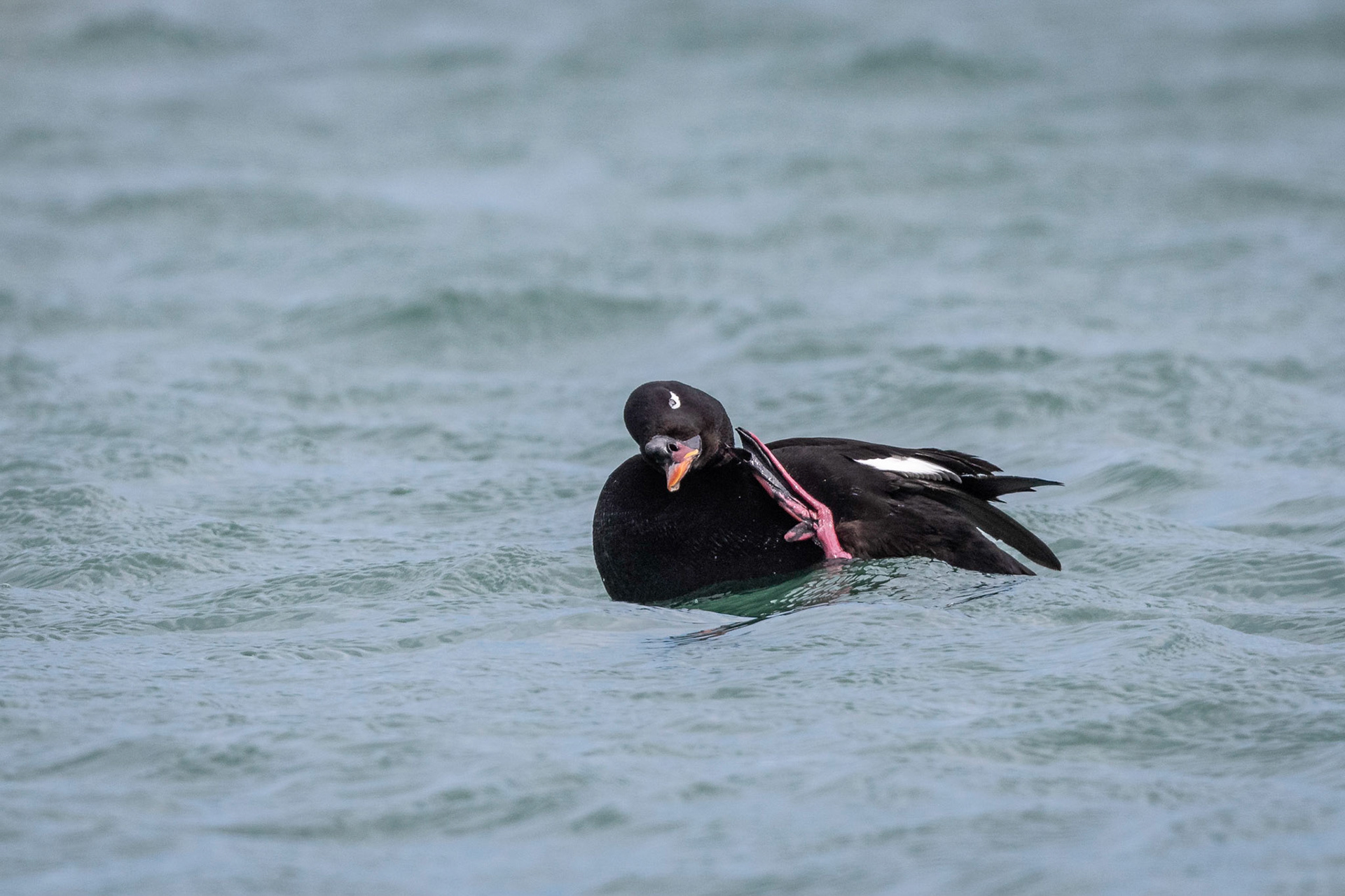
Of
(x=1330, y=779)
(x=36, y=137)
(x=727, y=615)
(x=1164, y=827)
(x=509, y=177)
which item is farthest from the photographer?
(x=36, y=137)

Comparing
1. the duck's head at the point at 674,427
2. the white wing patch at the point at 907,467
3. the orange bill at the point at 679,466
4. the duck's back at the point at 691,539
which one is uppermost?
the duck's head at the point at 674,427

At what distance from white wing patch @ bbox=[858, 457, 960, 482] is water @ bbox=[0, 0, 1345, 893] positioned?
1.12 feet

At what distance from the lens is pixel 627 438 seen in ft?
26.0

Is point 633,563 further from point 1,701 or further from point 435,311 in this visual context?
point 435,311

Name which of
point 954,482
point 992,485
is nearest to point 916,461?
point 954,482

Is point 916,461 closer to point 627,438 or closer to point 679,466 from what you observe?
point 679,466

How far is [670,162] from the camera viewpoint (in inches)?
534

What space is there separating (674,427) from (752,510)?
363mm

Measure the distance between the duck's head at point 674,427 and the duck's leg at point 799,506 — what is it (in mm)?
131

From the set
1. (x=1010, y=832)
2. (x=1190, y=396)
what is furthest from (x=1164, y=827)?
(x=1190, y=396)

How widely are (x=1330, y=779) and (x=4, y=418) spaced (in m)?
6.44

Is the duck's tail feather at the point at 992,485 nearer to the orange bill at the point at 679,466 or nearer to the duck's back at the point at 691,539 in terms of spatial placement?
the duck's back at the point at 691,539

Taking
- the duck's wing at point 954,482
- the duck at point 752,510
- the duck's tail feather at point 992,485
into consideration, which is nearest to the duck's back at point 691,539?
the duck at point 752,510

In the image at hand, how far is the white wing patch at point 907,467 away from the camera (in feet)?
17.1
